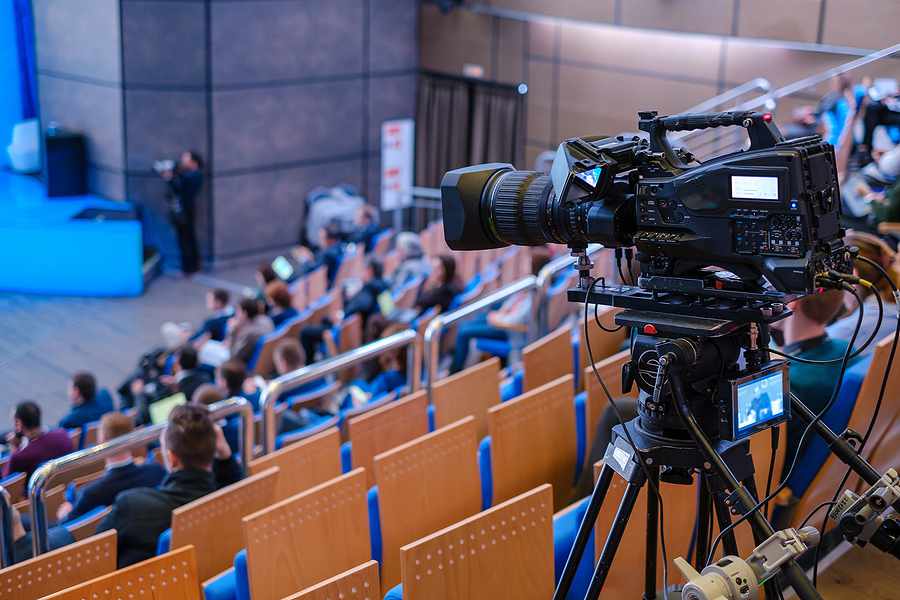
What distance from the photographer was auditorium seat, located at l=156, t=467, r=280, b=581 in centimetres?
291

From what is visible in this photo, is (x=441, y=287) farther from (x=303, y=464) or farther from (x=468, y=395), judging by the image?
(x=303, y=464)

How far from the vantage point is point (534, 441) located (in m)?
3.18

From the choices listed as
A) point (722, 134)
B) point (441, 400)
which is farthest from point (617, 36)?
point (441, 400)

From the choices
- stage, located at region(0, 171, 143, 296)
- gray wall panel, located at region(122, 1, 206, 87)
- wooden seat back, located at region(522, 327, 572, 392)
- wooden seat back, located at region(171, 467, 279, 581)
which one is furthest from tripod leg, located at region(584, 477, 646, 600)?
gray wall panel, located at region(122, 1, 206, 87)

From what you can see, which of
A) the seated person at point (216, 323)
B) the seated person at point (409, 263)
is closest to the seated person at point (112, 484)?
the seated person at point (216, 323)

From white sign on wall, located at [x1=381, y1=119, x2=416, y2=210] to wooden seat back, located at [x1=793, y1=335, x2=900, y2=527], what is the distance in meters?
6.26

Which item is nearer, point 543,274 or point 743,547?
point 743,547

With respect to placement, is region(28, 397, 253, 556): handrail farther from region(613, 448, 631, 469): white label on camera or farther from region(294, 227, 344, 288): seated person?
region(294, 227, 344, 288): seated person

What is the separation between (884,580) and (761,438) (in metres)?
0.52

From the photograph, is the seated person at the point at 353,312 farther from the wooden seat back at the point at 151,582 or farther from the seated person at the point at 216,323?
the wooden seat back at the point at 151,582

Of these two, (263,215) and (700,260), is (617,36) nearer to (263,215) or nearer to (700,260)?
(263,215)

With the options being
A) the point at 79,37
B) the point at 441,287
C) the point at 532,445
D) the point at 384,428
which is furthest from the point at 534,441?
the point at 79,37

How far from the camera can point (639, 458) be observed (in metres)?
1.91

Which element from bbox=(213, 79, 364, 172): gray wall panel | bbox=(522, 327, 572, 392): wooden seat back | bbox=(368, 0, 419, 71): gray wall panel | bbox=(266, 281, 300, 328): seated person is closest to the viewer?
bbox=(522, 327, 572, 392): wooden seat back
